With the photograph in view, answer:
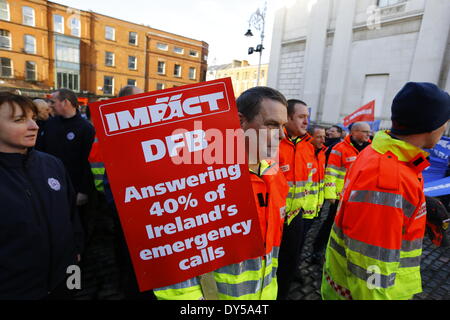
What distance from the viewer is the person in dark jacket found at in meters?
1.52

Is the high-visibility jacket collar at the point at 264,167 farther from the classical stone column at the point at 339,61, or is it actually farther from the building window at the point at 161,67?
the building window at the point at 161,67

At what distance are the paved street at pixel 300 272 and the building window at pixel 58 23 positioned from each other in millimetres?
27270

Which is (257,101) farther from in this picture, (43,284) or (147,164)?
(43,284)

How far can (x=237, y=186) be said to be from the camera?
120 cm

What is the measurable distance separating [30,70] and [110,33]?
8.62m

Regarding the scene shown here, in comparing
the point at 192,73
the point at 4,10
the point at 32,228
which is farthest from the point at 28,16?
the point at 32,228

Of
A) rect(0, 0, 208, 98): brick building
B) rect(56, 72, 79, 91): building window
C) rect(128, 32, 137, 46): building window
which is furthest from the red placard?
rect(128, 32, 137, 46): building window

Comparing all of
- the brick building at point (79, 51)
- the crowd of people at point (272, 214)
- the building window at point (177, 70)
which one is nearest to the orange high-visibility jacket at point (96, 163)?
the crowd of people at point (272, 214)

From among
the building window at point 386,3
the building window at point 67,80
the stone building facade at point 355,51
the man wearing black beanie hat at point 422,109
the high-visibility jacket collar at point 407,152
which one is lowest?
the high-visibility jacket collar at point 407,152

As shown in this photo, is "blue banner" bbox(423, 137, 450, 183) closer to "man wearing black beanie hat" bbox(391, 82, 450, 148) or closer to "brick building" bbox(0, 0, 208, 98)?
"man wearing black beanie hat" bbox(391, 82, 450, 148)

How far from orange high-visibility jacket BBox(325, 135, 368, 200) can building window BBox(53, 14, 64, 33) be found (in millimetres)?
29225

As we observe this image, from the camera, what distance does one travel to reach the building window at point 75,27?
2441 centimetres
